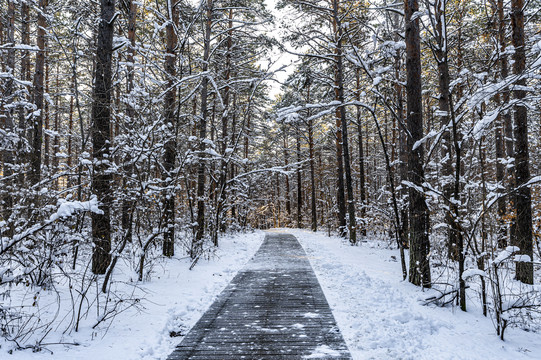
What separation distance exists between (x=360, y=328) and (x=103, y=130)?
591 cm

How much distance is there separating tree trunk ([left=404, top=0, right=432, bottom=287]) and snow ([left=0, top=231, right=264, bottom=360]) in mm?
4125

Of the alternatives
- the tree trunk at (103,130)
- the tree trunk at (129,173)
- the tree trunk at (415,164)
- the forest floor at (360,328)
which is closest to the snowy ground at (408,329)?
the forest floor at (360,328)

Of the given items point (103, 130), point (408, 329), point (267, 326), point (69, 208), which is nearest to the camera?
point (69, 208)

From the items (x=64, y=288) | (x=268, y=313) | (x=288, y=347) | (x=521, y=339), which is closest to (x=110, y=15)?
(x=64, y=288)

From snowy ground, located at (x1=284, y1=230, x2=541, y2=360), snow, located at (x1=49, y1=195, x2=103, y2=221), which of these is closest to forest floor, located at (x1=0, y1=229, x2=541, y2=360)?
snowy ground, located at (x1=284, y1=230, x2=541, y2=360)

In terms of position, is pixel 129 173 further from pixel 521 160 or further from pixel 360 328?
pixel 521 160

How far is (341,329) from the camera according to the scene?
4.65 meters

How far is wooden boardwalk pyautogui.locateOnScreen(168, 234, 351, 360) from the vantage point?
12.8 feet

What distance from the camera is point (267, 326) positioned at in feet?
15.8

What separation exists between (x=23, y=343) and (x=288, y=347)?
10.0 ft

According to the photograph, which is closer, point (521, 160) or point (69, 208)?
point (69, 208)

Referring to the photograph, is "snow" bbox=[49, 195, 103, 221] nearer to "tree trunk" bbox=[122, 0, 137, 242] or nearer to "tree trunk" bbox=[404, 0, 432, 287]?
"tree trunk" bbox=[122, 0, 137, 242]

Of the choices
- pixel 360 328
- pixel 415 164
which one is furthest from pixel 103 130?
pixel 415 164

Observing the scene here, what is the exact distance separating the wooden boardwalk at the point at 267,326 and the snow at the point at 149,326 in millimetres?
247
